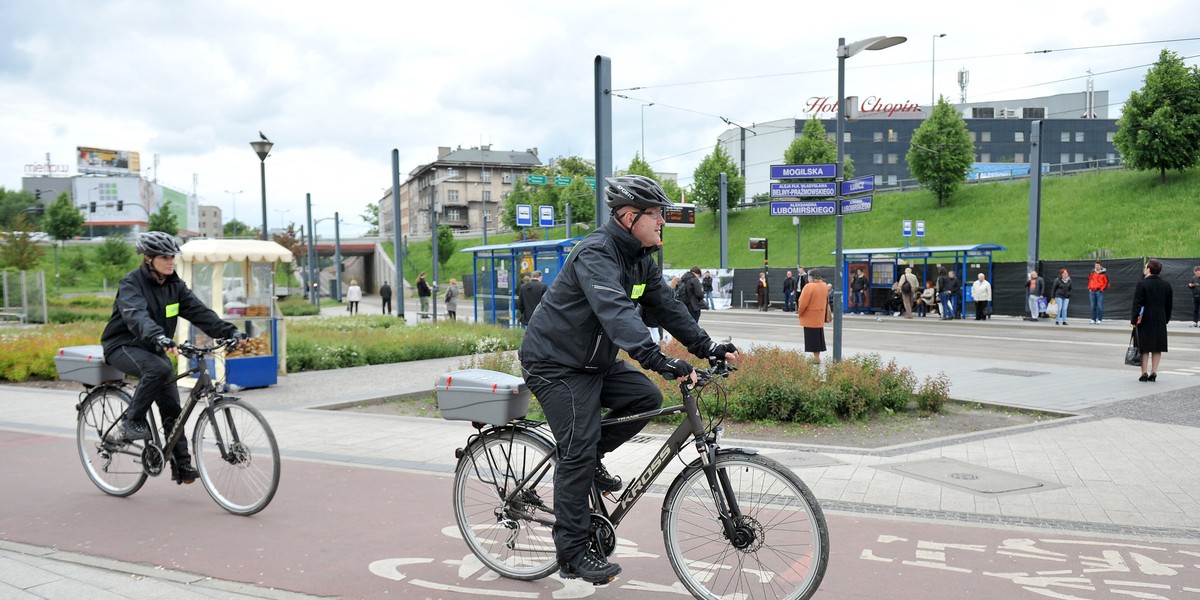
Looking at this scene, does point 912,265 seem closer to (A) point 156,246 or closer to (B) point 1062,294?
(B) point 1062,294

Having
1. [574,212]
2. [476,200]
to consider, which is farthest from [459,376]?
[476,200]

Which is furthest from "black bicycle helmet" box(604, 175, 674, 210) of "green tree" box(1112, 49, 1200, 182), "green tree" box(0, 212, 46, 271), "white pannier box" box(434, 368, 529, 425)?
"green tree" box(1112, 49, 1200, 182)

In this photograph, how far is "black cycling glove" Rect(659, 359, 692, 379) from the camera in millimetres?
3283

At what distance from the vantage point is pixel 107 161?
12238 cm

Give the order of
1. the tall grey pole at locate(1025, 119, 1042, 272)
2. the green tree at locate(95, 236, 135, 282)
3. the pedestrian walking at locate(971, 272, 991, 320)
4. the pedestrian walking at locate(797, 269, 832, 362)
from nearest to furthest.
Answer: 1. the pedestrian walking at locate(797, 269, 832, 362)
2. the pedestrian walking at locate(971, 272, 991, 320)
3. the tall grey pole at locate(1025, 119, 1042, 272)
4. the green tree at locate(95, 236, 135, 282)

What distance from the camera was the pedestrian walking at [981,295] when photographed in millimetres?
26188

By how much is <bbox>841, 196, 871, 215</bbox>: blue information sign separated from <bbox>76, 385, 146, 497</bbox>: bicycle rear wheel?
10403 millimetres

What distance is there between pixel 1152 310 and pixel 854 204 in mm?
4264

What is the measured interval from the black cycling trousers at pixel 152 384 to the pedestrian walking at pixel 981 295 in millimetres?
24947

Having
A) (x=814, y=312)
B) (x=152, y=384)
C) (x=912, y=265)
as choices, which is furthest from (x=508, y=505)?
(x=912, y=265)

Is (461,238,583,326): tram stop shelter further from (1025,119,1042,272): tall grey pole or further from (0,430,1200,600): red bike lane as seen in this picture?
(1025,119,1042,272): tall grey pole

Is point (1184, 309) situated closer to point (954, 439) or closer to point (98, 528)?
point (954, 439)

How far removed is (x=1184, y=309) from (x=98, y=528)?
88.0ft

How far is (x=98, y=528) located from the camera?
5176 millimetres
